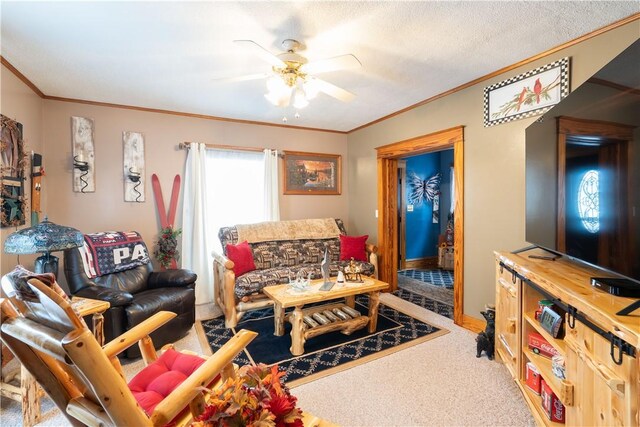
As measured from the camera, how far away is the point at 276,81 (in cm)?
213

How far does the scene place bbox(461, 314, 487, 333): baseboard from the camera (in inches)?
111

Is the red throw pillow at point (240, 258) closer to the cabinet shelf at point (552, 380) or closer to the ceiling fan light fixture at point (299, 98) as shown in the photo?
the ceiling fan light fixture at point (299, 98)

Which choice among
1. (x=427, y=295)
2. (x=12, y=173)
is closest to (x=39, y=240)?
(x=12, y=173)

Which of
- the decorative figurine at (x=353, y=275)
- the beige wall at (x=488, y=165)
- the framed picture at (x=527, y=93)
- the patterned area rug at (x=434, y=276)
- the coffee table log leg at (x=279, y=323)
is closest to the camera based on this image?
the beige wall at (x=488, y=165)

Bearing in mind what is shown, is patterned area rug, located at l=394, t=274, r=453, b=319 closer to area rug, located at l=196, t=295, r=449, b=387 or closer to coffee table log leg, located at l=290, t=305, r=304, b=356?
area rug, located at l=196, t=295, r=449, b=387

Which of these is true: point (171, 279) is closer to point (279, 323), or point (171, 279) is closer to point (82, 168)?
point (279, 323)

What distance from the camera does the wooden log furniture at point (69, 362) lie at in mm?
827

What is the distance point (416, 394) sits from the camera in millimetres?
1946

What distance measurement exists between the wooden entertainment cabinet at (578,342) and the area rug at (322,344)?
92 centimetres

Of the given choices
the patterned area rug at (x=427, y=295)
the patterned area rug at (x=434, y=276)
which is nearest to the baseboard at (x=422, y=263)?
the patterned area rug at (x=434, y=276)

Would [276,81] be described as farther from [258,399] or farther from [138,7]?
[258,399]

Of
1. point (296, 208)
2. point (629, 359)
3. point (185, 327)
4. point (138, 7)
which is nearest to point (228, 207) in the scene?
point (296, 208)

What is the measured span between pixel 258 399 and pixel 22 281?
2.66 feet

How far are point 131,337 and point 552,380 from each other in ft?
6.98
